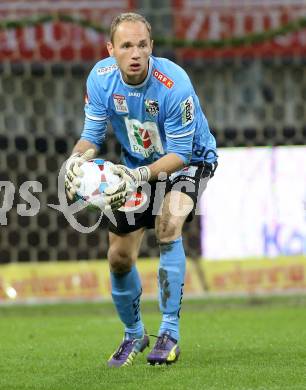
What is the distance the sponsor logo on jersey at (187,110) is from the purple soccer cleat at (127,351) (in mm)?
1352

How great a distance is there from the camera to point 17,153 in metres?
11.1

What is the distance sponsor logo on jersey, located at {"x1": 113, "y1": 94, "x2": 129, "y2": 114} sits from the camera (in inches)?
255

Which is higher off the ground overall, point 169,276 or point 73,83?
point 73,83

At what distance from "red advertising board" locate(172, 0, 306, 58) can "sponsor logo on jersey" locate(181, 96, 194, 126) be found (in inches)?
204

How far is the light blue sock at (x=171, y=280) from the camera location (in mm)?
6293

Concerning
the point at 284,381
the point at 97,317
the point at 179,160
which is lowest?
the point at 97,317

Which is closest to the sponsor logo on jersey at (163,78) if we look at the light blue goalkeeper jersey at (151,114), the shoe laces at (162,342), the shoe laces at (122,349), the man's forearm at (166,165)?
the light blue goalkeeper jersey at (151,114)

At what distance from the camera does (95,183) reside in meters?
6.01

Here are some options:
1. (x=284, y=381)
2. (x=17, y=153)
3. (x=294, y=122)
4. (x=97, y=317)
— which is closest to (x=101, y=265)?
(x=97, y=317)

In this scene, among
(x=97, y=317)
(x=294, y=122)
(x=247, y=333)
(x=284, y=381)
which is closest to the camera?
(x=284, y=381)

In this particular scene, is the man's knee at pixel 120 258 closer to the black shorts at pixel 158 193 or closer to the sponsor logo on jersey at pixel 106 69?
the black shorts at pixel 158 193

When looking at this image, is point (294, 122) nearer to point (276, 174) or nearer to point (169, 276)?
point (276, 174)

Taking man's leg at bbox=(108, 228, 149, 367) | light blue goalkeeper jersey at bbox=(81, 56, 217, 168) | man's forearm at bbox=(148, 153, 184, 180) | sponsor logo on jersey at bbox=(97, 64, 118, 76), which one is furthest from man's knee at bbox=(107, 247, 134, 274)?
sponsor logo on jersey at bbox=(97, 64, 118, 76)

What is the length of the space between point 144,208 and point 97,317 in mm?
4132
